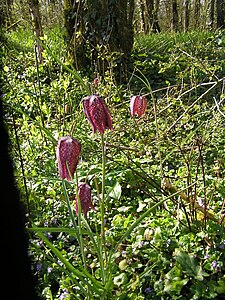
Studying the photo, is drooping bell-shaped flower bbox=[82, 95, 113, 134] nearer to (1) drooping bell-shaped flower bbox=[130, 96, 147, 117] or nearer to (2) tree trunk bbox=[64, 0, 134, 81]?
(1) drooping bell-shaped flower bbox=[130, 96, 147, 117]

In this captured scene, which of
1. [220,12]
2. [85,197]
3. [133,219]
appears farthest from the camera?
[220,12]

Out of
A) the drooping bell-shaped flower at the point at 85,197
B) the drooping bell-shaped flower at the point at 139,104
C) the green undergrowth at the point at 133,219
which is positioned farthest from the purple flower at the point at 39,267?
the drooping bell-shaped flower at the point at 139,104

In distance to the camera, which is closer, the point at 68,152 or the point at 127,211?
the point at 68,152

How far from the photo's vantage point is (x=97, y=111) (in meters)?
0.99

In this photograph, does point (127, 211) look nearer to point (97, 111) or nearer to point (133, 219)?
point (133, 219)

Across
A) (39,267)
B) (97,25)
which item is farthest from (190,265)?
(97,25)

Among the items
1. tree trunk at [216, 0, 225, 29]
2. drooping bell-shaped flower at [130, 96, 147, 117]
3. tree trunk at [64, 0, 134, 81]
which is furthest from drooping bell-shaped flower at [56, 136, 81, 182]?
tree trunk at [216, 0, 225, 29]

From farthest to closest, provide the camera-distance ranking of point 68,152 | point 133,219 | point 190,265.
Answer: point 133,219
point 190,265
point 68,152

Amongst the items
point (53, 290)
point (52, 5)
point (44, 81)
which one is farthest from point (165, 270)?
point (52, 5)

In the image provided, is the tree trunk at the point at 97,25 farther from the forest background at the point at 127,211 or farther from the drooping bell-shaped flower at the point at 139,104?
the drooping bell-shaped flower at the point at 139,104

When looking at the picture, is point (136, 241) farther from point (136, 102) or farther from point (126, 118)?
point (126, 118)

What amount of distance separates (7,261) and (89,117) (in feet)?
1.73

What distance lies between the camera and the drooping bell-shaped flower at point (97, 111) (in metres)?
0.98

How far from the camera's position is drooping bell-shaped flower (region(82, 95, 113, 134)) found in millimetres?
978
